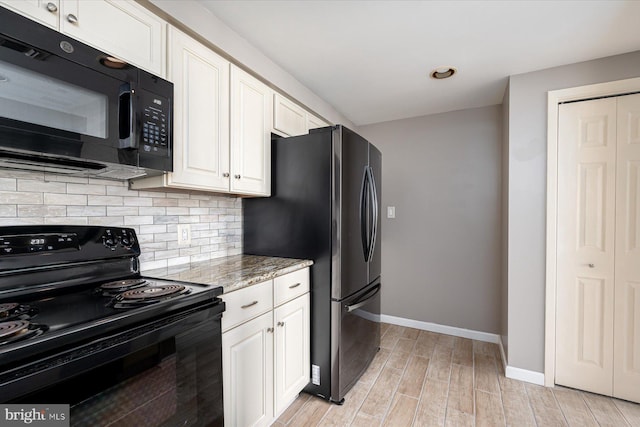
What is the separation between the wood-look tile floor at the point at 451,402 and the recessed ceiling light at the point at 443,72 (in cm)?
239

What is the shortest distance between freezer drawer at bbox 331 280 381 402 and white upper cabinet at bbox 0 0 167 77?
5.49ft

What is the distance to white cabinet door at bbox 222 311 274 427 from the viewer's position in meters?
1.32

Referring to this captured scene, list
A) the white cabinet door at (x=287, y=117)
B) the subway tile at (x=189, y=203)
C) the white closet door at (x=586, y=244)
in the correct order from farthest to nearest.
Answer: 1. the white cabinet door at (x=287, y=117)
2. the white closet door at (x=586, y=244)
3. the subway tile at (x=189, y=203)

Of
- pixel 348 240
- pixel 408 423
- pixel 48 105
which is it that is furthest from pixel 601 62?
pixel 48 105

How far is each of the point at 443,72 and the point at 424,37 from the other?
1.87ft

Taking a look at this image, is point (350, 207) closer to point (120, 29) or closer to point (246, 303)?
point (246, 303)

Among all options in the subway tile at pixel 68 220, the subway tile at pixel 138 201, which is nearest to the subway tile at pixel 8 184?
the subway tile at pixel 68 220

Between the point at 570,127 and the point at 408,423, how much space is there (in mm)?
2320

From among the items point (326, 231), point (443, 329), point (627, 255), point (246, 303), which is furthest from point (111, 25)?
point (443, 329)

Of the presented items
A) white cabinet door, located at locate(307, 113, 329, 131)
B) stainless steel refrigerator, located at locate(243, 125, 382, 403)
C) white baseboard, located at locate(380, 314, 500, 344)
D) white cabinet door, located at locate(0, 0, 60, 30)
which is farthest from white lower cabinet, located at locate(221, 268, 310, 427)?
white baseboard, located at locate(380, 314, 500, 344)

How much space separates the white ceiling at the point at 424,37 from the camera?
1566 mm

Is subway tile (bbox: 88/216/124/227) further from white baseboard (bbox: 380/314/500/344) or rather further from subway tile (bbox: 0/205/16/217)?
white baseboard (bbox: 380/314/500/344)

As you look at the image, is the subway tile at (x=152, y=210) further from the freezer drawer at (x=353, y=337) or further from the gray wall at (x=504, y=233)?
the gray wall at (x=504, y=233)

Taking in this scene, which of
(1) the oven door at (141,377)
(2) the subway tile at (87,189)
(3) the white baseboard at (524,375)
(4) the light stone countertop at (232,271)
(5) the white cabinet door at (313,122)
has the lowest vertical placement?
(3) the white baseboard at (524,375)
